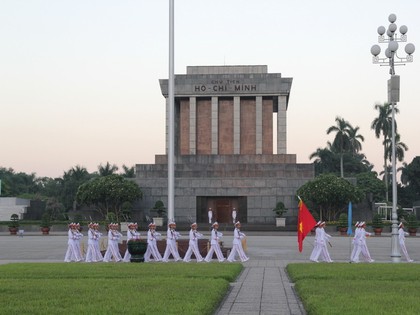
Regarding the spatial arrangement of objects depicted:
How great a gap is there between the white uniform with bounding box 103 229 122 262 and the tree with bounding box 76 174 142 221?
28.0m

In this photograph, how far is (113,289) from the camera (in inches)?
585

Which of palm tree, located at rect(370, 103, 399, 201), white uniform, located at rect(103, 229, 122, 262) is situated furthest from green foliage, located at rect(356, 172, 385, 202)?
white uniform, located at rect(103, 229, 122, 262)

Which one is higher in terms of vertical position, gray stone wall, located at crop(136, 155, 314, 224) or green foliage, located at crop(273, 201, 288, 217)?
gray stone wall, located at crop(136, 155, 314, 224)

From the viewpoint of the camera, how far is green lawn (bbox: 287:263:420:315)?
1202cm

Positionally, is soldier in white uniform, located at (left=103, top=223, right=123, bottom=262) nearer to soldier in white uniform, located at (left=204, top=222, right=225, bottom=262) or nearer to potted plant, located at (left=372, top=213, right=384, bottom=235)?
soldier in white uniform, located at (left=204, top=222, right=225, bottom=262)

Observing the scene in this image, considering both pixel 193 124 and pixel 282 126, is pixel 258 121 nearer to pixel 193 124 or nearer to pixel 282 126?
pixel 282 126

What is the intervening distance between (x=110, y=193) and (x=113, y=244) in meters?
29.7

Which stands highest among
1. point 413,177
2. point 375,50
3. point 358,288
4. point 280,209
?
point 375,50

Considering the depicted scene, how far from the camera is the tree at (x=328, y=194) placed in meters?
53.2

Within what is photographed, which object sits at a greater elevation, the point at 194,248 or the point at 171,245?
the point at 171,245

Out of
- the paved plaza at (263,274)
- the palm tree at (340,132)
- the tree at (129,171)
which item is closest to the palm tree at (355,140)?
the palm tree at (340,132)

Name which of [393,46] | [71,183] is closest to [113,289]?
[393,46]

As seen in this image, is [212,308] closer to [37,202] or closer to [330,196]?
[330,196]

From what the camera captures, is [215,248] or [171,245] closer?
[215,248]
